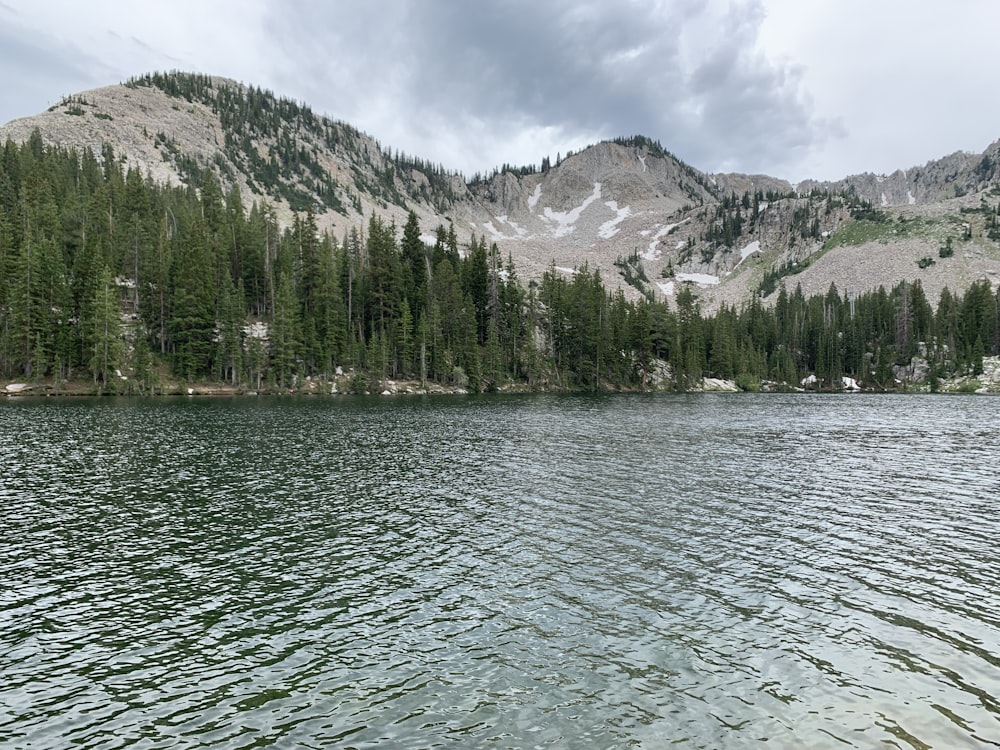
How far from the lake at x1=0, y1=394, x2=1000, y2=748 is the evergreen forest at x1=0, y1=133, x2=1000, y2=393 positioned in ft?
247

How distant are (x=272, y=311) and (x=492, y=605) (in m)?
121

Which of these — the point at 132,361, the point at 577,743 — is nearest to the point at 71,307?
the point at 132,361

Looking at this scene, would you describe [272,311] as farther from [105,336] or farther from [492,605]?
[492,605]

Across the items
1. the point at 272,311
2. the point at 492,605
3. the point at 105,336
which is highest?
the point at 272,311

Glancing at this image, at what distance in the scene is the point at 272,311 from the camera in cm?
12575

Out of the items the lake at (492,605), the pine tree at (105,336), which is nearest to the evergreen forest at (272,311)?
the pine tree at (105,336)

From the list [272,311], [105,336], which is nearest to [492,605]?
[105,336]

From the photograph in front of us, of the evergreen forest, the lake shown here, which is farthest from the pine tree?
the lake

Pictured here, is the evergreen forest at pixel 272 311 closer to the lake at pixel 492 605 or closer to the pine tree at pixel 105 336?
the pine tree at pixel 105 336

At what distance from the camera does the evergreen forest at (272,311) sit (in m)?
101

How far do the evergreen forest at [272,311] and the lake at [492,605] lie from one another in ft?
247

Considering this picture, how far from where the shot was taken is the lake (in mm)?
A: 11258

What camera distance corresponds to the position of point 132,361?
102812mm

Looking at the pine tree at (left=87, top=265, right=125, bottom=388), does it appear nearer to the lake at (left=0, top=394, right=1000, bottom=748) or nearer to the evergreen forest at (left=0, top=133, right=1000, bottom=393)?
the evergreen forest at (left=0, top=133, right=1000, bottom=393)
